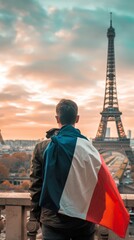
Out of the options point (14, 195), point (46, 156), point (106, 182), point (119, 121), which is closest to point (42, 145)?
point (46, 156)

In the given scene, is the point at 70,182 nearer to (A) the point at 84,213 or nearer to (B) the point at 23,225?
(A) the point at 84,213

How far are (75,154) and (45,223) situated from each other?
2.57 feet

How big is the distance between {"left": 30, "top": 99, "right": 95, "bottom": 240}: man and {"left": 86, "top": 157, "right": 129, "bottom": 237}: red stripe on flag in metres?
0.15

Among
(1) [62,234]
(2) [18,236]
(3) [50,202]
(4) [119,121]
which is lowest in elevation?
(2) [18,236]

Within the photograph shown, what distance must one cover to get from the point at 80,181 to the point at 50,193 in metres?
0.34

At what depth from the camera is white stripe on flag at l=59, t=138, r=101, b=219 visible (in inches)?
142

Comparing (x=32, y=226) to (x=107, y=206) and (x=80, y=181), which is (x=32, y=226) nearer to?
(x=107, y=206)

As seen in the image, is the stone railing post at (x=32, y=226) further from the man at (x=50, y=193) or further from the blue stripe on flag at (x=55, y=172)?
the blue stripe on flag at (x=55, y=172)

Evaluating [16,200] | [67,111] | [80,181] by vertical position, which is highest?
[67,111]

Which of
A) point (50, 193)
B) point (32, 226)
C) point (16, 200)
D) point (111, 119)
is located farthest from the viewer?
point (111, 119)

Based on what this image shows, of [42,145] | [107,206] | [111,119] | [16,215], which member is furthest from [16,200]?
[111,119]

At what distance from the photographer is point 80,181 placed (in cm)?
365

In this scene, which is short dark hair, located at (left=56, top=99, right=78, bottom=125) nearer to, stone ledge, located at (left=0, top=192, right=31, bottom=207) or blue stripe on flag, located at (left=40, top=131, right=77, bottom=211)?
blue stripe on flag, located at (left=40, top=131, right=77, bottom=211)

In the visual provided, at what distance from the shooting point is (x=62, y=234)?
360 cm
